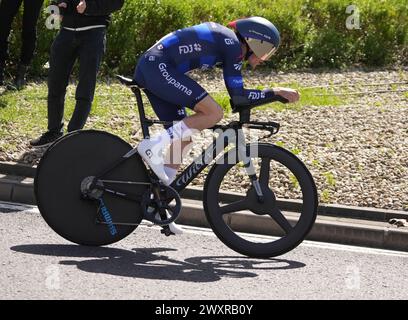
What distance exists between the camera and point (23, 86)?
1270 cm

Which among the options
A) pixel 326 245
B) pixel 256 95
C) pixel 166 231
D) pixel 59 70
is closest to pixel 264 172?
pixel 256 95

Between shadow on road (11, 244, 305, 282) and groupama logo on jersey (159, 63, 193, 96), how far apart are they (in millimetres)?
1126

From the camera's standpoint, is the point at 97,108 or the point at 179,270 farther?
the point at 97,108

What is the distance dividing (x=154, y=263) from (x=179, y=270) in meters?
0.22

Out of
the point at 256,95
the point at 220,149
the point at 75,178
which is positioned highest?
the point at 256,95

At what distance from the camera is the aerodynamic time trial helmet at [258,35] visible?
8.17 m

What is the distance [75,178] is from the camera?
326 inches

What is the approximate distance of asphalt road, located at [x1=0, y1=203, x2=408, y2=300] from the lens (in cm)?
736

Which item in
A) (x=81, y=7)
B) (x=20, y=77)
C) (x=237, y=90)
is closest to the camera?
(x=237, y=90)

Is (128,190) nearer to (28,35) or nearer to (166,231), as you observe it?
(166,231)

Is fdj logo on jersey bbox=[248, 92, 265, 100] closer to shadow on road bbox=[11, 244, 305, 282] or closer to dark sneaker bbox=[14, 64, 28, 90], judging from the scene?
shadow on road bbox=[11, 244, 305, 282]
